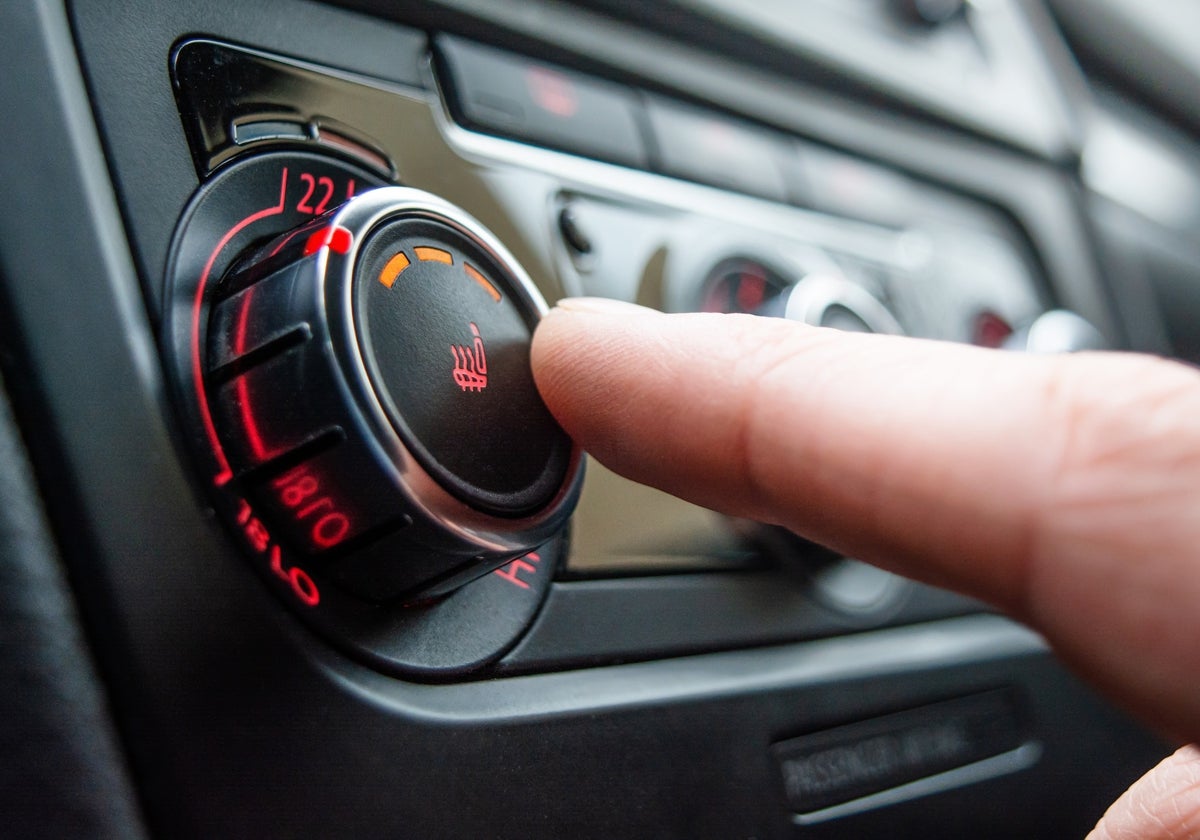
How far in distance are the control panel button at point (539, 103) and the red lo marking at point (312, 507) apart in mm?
256

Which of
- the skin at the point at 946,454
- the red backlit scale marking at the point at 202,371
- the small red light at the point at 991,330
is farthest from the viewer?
the small red light at the point at 991,330

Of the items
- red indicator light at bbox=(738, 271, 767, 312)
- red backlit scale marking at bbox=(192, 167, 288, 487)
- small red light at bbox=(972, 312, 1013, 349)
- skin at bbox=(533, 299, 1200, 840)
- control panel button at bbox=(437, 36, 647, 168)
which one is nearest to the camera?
skin at bbox=(533, 299, 1200, 840)

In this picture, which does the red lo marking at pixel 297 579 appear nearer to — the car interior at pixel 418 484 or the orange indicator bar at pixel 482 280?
the car interior at pixel 418 484

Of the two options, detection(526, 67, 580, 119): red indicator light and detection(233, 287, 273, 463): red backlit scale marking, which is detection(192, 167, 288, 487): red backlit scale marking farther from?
detection(526, 67, 580, 119): red indicator light

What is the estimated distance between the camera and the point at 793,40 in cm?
74

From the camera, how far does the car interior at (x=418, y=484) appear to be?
336 mm

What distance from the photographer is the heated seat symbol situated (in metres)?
0.38

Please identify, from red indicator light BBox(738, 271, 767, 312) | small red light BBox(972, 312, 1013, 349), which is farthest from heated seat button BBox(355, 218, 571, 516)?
small red light BBox(972, 312, 1013, 349)

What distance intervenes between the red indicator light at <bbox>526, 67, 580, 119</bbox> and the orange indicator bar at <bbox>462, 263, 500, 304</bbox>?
210 millimetres

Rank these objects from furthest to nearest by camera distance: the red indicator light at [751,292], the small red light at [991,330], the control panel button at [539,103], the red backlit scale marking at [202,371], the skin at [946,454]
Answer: the small red light at [991,330]
the red indicator light at [751,292]
the control panel button at [539,103]
the red backlit scale marking at [202,371]
the skin at [946,454]

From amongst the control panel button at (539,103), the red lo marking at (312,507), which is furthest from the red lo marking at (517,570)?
the control panel button at (539,103)

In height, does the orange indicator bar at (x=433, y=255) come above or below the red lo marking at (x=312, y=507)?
above

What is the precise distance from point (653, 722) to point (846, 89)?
1.87 ft

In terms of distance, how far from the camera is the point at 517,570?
456 mm
